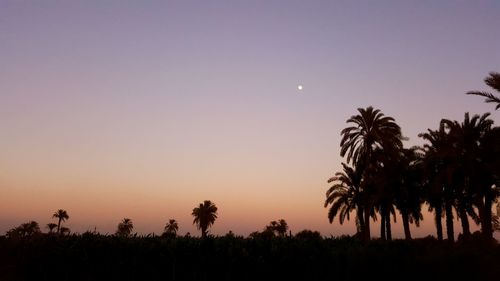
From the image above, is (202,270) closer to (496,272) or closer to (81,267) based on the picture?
(81,267)

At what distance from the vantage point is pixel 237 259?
54.0ft

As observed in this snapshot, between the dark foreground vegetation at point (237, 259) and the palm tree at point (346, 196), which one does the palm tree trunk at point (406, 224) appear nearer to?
the palm tree at point (346, 196)

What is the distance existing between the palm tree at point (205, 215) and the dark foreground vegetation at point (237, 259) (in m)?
58.8

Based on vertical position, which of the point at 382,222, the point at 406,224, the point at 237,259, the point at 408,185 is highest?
the point at 408,185

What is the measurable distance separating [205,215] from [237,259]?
2577 inches

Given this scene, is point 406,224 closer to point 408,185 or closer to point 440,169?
point 408,185

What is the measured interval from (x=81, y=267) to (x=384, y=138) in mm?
26514

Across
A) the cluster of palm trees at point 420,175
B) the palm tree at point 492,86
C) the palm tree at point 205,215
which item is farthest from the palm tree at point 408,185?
the palm tree at point 205,215

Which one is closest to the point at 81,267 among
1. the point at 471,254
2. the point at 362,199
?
the point at 471,254

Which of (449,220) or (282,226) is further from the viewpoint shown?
(282,226)

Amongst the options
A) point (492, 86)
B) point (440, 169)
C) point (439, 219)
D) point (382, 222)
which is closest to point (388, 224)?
point (382, 222)

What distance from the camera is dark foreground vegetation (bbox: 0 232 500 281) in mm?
13180

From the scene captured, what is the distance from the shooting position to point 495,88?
80.4ft

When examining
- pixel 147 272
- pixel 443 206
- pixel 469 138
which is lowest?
pixel 147 272
